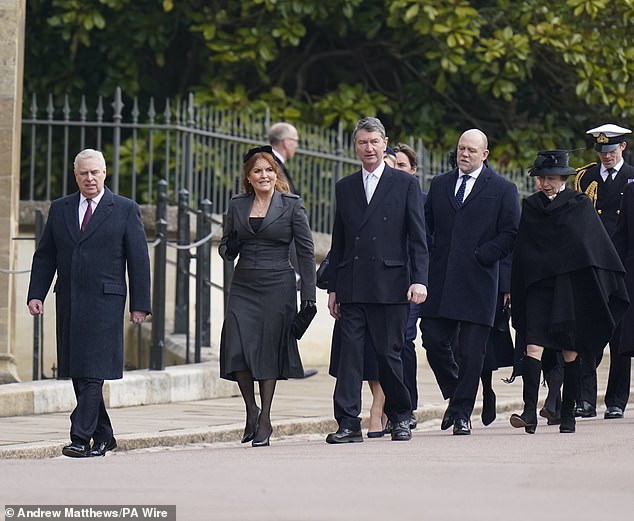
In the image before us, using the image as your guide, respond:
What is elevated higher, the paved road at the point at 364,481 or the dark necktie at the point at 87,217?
the dark necktie at the point at 87,217

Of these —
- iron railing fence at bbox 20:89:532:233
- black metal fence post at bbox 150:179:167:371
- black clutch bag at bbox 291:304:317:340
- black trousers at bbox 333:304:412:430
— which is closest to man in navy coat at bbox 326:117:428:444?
black trousers at bbox 333:304:412:430

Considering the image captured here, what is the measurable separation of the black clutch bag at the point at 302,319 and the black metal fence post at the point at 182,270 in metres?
4.01

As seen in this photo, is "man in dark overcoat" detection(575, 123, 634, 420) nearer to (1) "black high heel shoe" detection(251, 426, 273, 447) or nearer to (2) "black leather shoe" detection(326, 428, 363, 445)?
(2) "black leather shoe" detection(326, 428, 363, 445)

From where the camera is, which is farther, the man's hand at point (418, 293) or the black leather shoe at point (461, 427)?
the black leather shoe at point (461, 427)

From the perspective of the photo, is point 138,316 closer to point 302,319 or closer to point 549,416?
point 302,319

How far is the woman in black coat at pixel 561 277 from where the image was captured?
11000 mm

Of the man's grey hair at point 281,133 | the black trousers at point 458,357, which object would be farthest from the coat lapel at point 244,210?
the man's grey hair at point 281,133

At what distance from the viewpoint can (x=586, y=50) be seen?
19000 mm

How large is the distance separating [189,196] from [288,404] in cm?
298

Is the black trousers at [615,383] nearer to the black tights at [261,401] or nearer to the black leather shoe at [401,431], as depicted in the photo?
the black leather shoe at [401,431]

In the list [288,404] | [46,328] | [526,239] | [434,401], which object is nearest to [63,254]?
[526,239]

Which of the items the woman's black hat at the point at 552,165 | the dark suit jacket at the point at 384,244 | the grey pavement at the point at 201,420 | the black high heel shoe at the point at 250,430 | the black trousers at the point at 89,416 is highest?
the woman's black hat at the point at 552,165

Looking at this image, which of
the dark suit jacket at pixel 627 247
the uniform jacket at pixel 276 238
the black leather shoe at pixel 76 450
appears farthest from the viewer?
the dark suit jacket at pixel 627 247

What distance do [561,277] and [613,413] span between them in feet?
6.05
